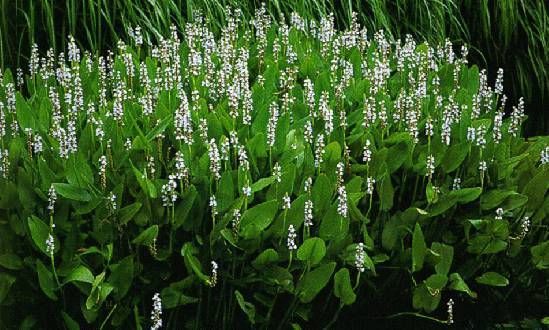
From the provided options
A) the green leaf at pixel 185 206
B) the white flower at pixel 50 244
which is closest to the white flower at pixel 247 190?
the green leaf at pixel 185 206

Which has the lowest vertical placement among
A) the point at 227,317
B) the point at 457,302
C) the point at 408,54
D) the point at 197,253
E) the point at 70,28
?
the point at 457,302

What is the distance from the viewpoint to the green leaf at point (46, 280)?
8.58ft

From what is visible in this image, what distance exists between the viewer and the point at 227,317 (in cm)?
287

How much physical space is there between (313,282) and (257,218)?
0.26m

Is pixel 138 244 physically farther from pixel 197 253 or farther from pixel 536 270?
pixel 536 270

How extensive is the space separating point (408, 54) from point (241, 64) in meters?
0.88

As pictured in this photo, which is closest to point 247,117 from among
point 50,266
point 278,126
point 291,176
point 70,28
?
point 278,126

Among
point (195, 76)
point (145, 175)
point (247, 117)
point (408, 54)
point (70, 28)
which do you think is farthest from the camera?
point (70, 28)

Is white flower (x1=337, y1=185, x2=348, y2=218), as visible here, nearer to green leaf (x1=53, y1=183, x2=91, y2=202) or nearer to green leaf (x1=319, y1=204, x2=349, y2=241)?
green leaf (x1=319, y1=204, x2=349, y2=241)

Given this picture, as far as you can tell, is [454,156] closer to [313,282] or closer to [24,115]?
[313,282]

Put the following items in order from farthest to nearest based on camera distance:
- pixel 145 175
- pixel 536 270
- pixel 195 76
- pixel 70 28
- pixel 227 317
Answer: pixel 70 28 < pixel 195 76 < pixel 536 270 < pixel 227 317 < pixel 145 175

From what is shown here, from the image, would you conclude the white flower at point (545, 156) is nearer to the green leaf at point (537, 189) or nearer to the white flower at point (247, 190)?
the green leaf at point (537, 189)

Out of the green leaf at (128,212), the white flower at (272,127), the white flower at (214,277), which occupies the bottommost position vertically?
the white flower at (214,277)

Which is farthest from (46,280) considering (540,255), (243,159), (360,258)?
(540,255)
